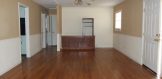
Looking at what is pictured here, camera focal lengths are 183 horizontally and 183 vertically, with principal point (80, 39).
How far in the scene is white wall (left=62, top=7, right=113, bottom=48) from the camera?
10766mm

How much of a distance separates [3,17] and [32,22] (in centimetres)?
314

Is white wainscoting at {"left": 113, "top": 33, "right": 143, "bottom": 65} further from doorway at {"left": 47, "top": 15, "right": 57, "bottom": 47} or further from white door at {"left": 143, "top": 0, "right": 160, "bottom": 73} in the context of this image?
doorway at {"left": 47, "top": 15, "right": 57, "bottom": 47}

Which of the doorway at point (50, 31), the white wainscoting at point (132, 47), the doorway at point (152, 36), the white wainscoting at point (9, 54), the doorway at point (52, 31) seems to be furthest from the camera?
the doorway at point (52, 31)

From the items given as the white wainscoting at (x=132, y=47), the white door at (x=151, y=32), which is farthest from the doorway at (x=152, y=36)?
the white wainscoting at (x=132, y=47)

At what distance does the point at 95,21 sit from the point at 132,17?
4.01 metres

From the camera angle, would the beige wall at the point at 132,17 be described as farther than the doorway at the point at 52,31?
No

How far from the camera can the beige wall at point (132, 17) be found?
621cm

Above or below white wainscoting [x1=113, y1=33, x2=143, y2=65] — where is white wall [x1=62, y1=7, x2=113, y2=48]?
above

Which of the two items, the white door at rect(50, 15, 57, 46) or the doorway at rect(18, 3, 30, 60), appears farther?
the white door at rect(50, 15, 57, 46)

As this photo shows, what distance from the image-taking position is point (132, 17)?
705cm

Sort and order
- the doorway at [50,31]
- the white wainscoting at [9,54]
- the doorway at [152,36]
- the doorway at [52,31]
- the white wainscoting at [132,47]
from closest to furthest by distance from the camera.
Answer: the doorway at [152,36] < the white wainscoting at [9,54] < the white wainscoting at [132,47] < the doorway at [50,31] < the doorway at [52,31]

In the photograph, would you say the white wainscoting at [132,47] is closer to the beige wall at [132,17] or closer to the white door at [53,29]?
the beige wall at [132,17]

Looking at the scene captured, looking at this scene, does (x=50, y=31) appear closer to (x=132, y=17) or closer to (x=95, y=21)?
(x=95, y=21)

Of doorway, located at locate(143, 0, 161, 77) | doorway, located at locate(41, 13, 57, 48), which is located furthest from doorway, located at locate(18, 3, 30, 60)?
doorway, located at locate(143, 0, 161, 77)
